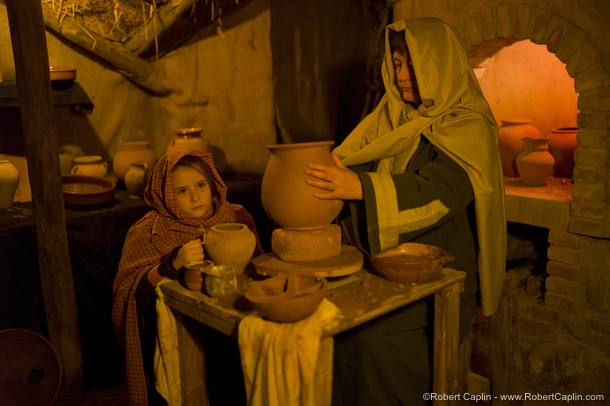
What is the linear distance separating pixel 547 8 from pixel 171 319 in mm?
3212

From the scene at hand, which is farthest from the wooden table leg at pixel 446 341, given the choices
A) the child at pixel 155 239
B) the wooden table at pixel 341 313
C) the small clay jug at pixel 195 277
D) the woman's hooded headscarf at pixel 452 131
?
the child at pixel 155 239

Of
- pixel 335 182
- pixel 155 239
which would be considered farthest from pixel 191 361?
pixel 335 182

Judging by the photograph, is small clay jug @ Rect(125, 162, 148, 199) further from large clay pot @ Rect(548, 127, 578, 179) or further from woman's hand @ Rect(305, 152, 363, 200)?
large clay pot @ Rect(548, 127, 578, 179)

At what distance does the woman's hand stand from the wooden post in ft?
7.14

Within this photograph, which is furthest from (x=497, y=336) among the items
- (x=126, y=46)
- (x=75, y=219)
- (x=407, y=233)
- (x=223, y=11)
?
(x=126, y=46)

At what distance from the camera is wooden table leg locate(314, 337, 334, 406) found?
1.93m

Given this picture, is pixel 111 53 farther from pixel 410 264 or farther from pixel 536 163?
pixel 410 264

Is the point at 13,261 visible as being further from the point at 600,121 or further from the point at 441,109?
the point at 600,121

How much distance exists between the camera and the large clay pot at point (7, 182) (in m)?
4.27

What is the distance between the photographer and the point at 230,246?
8.00ft

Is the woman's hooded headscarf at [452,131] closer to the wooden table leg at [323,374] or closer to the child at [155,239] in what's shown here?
the child at [155,239]

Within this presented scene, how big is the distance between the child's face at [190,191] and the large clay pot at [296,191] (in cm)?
81

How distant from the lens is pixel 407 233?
8.04ft

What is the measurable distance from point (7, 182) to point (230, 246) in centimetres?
263
